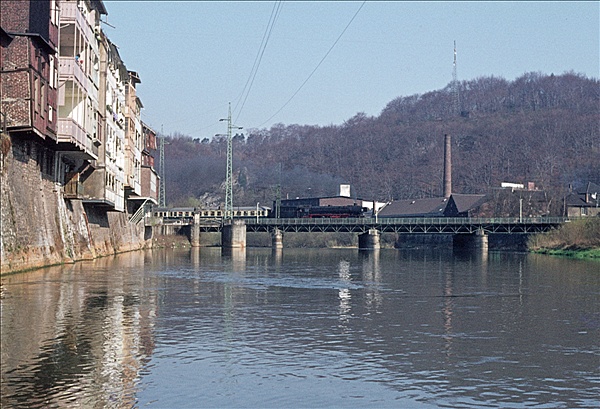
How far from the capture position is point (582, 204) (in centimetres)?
15025

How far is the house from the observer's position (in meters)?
150

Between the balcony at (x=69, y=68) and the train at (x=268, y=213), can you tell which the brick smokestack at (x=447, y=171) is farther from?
the balcony at (x=69, y=68)

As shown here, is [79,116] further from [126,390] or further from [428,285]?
[126,390]

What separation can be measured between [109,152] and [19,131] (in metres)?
25.4

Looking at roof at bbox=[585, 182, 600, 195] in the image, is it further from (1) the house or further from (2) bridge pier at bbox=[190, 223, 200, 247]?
(2) bridge pier at bbox=[190, 223, 200, 247]

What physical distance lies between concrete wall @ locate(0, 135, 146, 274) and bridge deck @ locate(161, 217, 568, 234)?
247 feet

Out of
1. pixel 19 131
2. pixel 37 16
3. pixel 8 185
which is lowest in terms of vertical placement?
pixel 8 185

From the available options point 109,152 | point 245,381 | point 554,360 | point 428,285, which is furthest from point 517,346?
point 109,152

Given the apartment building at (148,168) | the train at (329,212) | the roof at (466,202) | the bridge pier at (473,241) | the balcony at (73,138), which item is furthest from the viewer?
the roof at (466,202)

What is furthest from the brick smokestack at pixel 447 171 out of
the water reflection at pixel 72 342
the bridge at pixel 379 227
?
the water reflection at pixel 72 342

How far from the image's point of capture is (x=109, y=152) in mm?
62344

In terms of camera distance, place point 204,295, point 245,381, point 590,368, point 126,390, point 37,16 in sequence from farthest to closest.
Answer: point 37,16 < point 204,295 < point 590,368 < point 245,381 < point 126,390

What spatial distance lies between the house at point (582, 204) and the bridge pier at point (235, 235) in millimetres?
58552

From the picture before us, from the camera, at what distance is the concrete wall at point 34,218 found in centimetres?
3459
